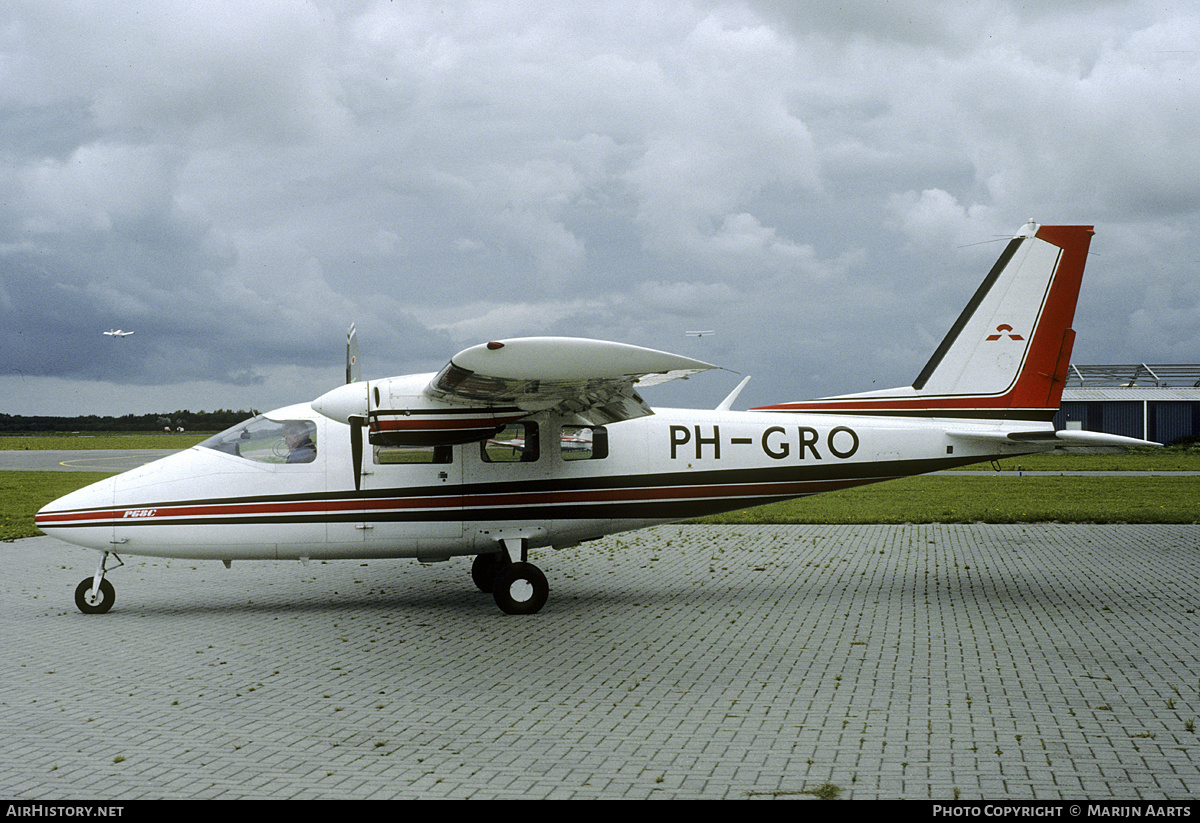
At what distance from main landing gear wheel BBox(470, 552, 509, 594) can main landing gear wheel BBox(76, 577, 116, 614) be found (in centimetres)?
428

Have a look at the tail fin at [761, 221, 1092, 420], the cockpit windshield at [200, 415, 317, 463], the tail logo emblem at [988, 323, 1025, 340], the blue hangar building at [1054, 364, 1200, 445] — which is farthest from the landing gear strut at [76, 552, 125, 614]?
the blue hangar building at [1054, 364, 1200, 445]

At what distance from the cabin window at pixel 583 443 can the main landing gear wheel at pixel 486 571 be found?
1.78 m

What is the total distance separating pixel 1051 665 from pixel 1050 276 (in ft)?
18.4

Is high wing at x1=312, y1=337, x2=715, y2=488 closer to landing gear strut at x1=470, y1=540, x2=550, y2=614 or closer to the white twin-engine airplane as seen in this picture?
the white twin-engine airplane

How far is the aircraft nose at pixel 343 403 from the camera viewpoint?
953 cm

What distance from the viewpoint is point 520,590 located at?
10.3 m

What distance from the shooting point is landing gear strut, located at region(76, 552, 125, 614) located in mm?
10398

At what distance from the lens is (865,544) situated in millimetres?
15930

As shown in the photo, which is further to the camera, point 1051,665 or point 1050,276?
point 1050,276

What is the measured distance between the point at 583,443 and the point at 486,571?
7.48ft

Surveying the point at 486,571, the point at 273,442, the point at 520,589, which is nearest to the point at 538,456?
the point at 520,589

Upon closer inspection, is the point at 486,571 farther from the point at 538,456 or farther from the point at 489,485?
the point at 538,456
